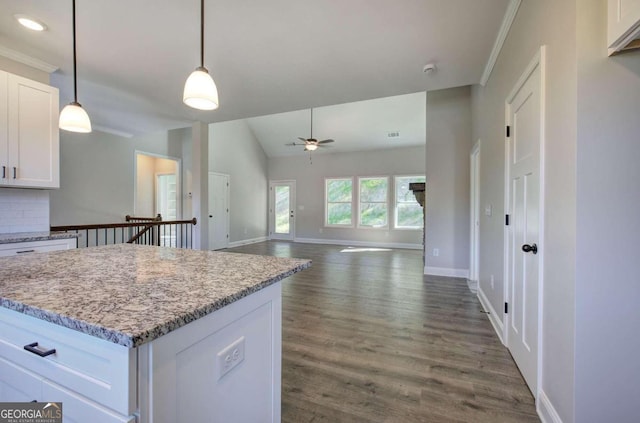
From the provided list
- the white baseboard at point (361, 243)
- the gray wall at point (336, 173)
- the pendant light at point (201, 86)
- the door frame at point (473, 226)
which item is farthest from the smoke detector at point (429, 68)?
the white baseboard at point (361, 243)

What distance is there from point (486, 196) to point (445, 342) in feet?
5.38

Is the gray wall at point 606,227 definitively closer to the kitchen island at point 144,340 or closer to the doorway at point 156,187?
the kitchen island at point 144,340

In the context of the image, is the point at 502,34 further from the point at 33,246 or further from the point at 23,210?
the point at 23,210

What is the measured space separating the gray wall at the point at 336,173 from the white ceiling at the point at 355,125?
260 mm

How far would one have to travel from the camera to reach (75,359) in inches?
29.0

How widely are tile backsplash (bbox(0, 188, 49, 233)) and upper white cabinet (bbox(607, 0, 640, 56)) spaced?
451 cm

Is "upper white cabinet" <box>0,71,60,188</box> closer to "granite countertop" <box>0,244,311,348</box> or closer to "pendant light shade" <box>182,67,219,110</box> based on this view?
"granite countertop" <box>0,244,311,348</box>

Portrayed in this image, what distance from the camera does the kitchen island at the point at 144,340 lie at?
0.67 meters

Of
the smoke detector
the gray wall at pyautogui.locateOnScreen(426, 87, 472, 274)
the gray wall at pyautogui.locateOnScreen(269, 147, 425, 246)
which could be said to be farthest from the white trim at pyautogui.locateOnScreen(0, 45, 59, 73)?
the gray wall at pyautogui.locateOnScreen(269, 147, 425, 246)

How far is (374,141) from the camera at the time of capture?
7.87m

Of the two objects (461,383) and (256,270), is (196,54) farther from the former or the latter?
(461,383)

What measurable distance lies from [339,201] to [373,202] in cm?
105

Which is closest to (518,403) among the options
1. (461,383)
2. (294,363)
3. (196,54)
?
(461,383)

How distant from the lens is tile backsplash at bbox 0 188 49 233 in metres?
2.75
